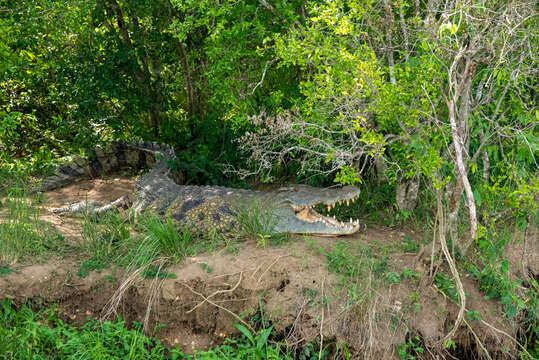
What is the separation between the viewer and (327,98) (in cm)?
470

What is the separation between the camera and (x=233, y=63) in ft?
17.9

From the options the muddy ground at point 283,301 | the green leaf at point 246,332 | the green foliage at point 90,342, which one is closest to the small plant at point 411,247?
the muddy ground at point 283,301

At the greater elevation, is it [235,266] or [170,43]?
[170,43]

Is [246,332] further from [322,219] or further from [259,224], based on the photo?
[322,219]

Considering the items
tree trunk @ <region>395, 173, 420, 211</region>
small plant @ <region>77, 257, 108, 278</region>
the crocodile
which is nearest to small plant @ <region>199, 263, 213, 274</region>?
the crocodile

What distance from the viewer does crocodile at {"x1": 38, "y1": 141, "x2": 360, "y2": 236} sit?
16.6 ft

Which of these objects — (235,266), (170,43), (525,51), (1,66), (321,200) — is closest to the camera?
(525,51)

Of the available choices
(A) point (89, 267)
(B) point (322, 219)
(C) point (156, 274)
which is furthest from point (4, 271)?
(B) point (322, 219)

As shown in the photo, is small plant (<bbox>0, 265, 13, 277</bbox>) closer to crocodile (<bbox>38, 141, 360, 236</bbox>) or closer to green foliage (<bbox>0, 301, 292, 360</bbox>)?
green foliage (<bbox>0, 301, 292, 360</bbox>)

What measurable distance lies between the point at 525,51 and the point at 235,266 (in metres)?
3.35

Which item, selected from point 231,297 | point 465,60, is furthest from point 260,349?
point 465,60

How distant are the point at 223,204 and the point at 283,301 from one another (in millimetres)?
1668

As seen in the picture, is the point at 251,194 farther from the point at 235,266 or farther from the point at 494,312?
the point at 494,312

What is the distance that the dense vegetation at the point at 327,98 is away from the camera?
413 cm
